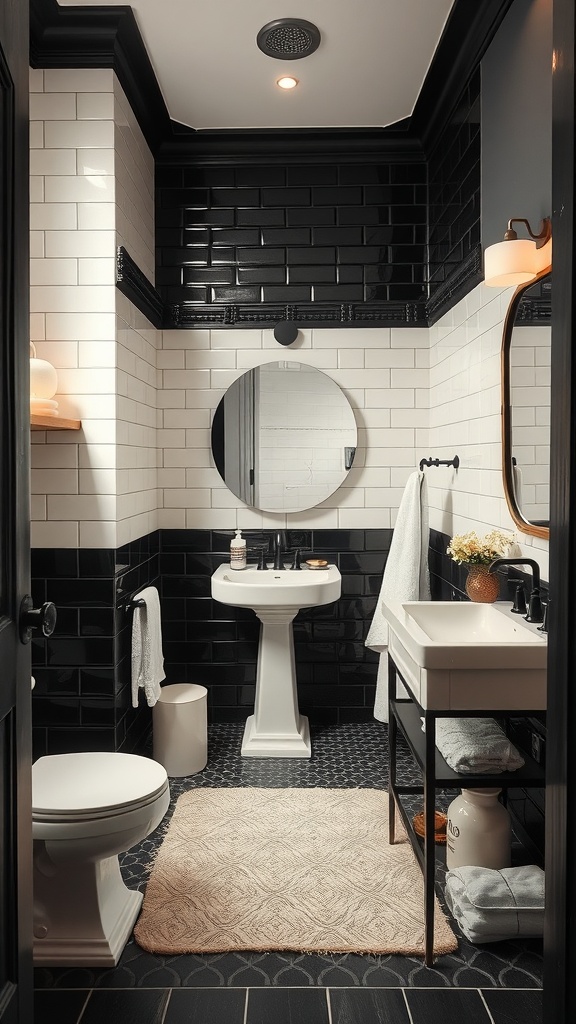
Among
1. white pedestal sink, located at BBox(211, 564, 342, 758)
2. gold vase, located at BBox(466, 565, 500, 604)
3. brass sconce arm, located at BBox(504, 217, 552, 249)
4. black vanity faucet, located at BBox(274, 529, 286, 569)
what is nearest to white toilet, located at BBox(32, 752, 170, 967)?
gold vase, located at BBox(466, 565, 500, 604)

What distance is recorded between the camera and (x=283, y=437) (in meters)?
3.96

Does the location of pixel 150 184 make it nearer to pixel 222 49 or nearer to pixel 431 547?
pixel 222 49

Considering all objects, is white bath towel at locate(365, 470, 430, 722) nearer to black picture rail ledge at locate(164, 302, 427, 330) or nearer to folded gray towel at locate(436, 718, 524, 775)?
black picture rail ledge at locate(164, 302, 427, 330)

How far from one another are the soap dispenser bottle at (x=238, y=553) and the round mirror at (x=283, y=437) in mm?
262

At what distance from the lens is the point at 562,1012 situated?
104 centimetres

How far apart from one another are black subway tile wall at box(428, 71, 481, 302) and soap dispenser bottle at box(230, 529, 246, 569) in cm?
154

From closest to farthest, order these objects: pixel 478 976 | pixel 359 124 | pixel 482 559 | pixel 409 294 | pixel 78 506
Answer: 1. pixel 478 976
2. pixel 482 559
3. pixel 78 506
4. pixel 359 124
5. pixel 409 294

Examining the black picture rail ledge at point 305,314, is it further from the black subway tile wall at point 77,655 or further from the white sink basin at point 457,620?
the white sink basin at point 457,620

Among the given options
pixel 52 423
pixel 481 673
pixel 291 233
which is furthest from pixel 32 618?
pixel 291 233

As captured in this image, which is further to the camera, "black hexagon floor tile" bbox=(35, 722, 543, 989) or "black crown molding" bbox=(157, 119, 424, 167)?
"black crown molding" bbox=(157, 119, 424, 167)

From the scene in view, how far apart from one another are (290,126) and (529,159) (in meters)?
1.77

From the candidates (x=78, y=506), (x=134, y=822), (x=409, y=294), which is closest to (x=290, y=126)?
(x=409, y=294)

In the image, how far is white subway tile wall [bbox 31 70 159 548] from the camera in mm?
2902

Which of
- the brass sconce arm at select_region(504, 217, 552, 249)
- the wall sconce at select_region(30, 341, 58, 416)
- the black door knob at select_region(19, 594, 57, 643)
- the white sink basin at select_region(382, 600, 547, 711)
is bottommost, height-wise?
the white sink basin at select_region(382, 600, 547, 711)
